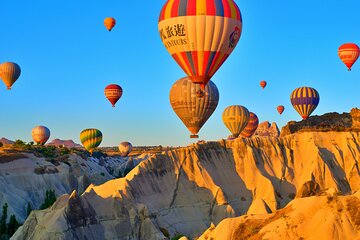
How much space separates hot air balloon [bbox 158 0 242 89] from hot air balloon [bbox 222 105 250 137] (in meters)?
41.3

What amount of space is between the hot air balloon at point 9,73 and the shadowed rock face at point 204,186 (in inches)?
1886

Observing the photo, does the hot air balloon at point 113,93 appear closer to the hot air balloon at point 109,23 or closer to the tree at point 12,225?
the hot air balloon at point 109,23

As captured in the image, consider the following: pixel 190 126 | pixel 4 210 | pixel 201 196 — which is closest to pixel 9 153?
pixel 4 210

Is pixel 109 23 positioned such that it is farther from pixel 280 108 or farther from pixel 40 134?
pixel 280 108

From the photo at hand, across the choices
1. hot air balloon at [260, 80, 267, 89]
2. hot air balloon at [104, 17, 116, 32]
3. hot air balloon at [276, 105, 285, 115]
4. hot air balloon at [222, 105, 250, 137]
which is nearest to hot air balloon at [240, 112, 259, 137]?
hot air balloon at [260, 80, 267, 89]

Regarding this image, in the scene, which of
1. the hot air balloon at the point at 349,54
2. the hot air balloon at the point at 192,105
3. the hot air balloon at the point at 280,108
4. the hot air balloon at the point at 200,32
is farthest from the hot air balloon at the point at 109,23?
the hot air balloon at the point at 280,108

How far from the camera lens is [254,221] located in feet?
97.1

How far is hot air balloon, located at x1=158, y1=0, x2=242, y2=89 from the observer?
5362 cm

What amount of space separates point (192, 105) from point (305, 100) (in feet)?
113

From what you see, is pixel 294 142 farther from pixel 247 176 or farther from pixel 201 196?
pixel 201 196

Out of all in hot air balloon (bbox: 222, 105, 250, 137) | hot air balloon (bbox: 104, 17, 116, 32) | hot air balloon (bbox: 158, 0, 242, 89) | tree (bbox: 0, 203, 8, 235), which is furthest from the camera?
hot air balloon (bbox: 104, 17, 116, 32)

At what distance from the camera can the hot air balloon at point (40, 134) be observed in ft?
440

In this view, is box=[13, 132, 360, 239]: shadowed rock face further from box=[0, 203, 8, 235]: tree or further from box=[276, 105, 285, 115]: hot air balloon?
box=[276, 105, 285, 115]: hot air balloon

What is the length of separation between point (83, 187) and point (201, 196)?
2057 cm
